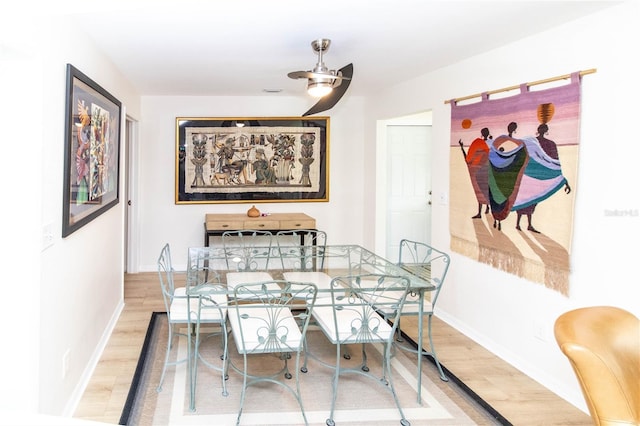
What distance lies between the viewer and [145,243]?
5.91m

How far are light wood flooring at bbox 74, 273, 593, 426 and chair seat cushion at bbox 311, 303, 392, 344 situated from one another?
703 millimetres

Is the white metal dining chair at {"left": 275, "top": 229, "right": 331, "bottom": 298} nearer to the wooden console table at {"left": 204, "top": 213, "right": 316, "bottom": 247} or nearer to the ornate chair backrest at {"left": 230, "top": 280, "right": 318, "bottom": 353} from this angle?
the ornate chair backrest at {"left": 230, "top": 280, "right": 318, "bottom": 353}

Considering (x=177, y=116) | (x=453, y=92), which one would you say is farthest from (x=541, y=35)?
(x=177, y=116)

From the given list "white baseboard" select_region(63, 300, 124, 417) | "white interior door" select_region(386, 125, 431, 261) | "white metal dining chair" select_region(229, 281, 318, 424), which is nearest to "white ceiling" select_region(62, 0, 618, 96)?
"white metal dining chair" select_region(229, 281, 318, 424)

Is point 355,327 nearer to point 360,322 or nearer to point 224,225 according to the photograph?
point 360,322

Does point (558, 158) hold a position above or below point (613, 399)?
above

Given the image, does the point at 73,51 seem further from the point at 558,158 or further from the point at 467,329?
the point at 467,329

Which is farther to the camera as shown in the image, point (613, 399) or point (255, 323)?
point (255, 323)

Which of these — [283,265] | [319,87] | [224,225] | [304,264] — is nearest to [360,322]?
[304,264]

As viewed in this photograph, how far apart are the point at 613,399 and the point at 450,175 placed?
271cm

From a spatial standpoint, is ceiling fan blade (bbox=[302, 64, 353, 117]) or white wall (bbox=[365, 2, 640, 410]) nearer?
white wall (bbox=[365, 2, 640, 410])

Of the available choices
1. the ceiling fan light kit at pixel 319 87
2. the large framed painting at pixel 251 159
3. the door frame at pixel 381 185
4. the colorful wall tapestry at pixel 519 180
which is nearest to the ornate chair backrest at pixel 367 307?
the colorful wall tapestry at pixel 519 180

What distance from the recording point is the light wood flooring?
2.60 metres

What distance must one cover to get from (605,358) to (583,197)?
1.36 metres
